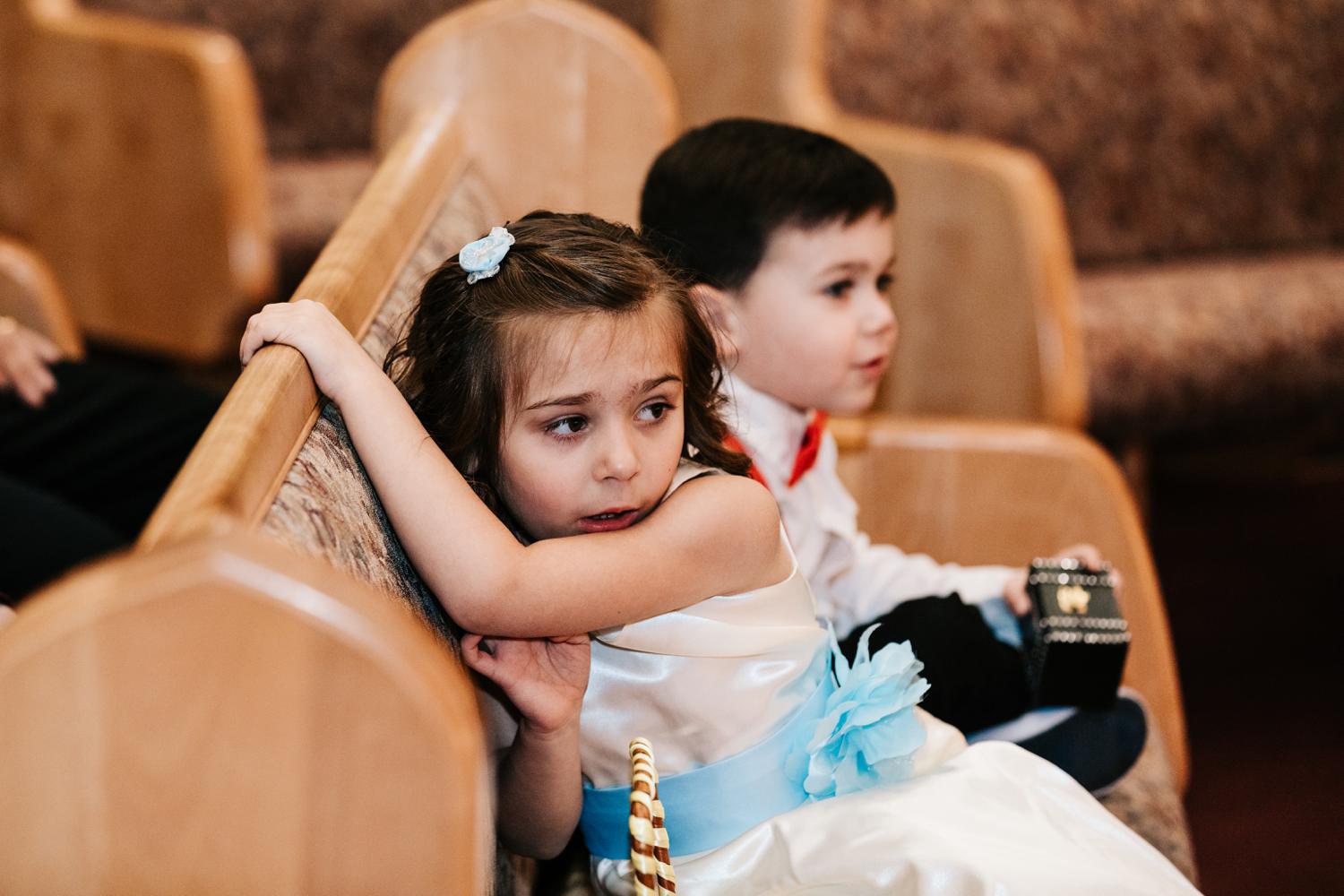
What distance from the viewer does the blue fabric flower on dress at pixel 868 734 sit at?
0.95 metres

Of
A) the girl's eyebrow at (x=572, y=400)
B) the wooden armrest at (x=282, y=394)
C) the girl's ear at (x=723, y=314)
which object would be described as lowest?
the girl's ear at (x=723, y=314)

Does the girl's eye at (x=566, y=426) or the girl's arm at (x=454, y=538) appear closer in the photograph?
the girl's arm at (x=454, y=538)

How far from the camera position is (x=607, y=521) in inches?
36.4

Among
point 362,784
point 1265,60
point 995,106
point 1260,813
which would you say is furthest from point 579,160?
point 1265,60

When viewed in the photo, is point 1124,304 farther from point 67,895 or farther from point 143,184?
point 67,895

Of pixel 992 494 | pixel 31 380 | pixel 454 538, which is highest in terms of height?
pixel 454 538

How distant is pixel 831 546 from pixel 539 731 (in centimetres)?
55

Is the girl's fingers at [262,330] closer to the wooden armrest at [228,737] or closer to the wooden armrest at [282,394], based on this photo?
the wooden armrest at [282,394]

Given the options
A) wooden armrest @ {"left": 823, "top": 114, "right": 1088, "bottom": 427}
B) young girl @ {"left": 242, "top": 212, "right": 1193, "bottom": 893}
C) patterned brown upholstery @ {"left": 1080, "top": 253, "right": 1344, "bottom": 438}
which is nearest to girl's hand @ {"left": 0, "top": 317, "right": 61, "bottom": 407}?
young girl @ {"left": 242, "top": 212, "right": 1193, "bottom": 893}

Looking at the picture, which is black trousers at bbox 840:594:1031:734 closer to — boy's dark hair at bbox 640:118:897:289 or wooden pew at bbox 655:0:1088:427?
boy's dark hair at bbox 640:118:897:289

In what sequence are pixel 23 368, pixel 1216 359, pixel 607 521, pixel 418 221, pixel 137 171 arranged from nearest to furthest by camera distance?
pixel 607 521, pixel 418 221, pixel 23 368, pixel 137 171, pixel 1216 359

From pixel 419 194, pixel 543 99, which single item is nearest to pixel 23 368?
pixel 419 194

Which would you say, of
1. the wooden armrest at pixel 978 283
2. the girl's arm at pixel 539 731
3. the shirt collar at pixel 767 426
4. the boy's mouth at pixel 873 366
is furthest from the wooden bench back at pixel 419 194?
the wooden armrest at pixel 978 283

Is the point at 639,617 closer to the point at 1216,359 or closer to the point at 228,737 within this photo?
the point at 228,737
